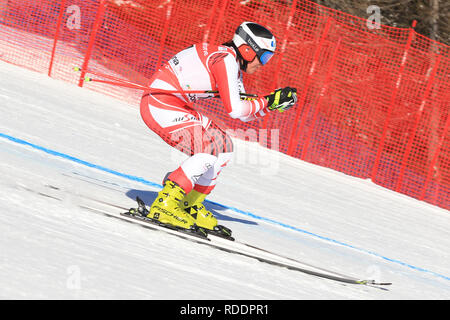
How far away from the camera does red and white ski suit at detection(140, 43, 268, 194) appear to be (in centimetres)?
502

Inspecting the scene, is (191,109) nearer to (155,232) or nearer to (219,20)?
(155,232)

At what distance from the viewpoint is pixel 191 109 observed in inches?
208

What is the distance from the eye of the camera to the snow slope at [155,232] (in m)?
3.63

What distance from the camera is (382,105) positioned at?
12898 millimetres

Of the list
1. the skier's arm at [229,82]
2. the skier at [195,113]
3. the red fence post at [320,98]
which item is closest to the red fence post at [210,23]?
the red fence post at [320,98]

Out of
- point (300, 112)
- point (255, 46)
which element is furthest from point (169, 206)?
point (300, 112)

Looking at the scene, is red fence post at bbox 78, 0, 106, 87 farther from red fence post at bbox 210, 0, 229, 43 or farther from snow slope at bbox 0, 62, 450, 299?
red fence post at bbox 210, 0, 229, 43

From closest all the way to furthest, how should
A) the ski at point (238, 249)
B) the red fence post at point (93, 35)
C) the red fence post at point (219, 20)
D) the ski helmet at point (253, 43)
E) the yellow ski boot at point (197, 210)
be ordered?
the ski at point (238, 249), the ski helmet at point (253, 43), the yellow ski boot at point (197, 210), the red fence post at point (219, 20), the red fence post at point (93, 35)

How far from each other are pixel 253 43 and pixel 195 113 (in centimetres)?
69

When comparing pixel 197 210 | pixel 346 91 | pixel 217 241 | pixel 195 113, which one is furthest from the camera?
pixel 346 91

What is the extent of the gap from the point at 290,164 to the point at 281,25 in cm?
310

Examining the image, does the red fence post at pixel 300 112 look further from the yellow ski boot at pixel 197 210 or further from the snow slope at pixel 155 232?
the yellow ski boot at pixel 197 210

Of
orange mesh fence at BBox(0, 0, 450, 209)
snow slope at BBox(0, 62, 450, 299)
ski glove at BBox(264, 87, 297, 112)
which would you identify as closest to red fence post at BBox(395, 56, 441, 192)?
orange mesh fence at BBox(0, 0, 450, 209)
